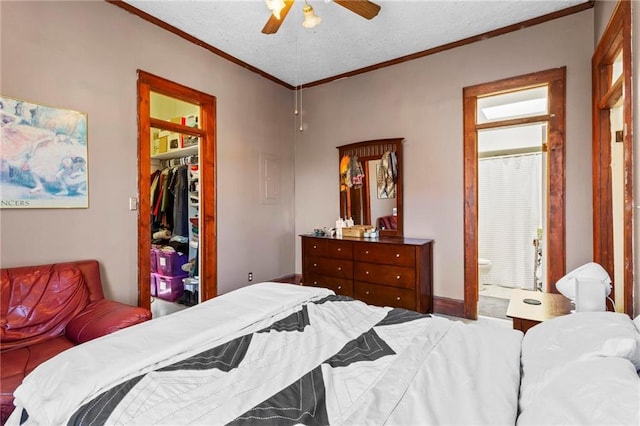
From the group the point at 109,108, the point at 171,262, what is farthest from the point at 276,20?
the point at 171,262

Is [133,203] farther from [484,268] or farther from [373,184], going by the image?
[484,268]

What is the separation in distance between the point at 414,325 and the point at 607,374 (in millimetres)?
748

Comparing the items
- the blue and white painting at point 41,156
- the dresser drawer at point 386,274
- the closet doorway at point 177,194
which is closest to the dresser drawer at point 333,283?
the dresser drawer at point 386,274

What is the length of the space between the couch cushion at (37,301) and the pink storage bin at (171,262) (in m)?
1.89

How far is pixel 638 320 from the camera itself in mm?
1243

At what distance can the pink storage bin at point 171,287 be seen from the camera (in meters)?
4.16

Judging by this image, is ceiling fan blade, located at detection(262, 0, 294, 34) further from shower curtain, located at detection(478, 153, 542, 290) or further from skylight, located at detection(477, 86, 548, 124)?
shower curtain, located at detection(478, 153, 542, 290)

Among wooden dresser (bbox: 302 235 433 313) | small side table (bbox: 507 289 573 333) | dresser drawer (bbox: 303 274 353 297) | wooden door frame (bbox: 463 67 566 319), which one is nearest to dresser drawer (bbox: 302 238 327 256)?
wooden dresser (bbox: 302 235 433 313)

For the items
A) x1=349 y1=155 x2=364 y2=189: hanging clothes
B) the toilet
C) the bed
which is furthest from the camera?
the toilet

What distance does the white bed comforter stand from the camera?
2.85 ft

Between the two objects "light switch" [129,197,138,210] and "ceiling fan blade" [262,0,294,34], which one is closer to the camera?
"ceiling fan blade" [262,0,294,34]

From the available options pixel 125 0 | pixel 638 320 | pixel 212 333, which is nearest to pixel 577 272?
pixel 638 320

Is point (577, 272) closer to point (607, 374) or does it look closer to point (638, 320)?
point (638, 320)

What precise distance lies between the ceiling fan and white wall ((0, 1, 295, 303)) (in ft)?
3.95
